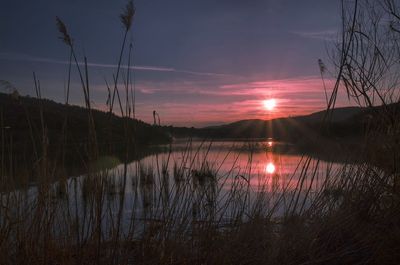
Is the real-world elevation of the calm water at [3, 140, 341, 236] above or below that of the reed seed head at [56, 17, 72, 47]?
below

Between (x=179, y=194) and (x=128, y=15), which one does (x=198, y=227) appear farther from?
(x=128, y=15)

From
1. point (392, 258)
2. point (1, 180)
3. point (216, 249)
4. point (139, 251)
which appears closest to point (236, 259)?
point (216, 249)

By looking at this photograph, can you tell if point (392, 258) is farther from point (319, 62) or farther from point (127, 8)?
point (127, 8)

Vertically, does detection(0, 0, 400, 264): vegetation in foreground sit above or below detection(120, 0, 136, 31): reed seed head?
below

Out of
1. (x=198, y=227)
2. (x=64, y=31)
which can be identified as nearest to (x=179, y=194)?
(x=198, y=227)

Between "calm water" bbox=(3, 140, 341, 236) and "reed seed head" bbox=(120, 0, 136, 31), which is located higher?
"reed seed head" bbox=(120, 0, 136, 31)

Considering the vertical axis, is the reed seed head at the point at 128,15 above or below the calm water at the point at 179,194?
above

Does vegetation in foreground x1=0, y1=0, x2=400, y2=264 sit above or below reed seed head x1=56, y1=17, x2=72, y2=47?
below

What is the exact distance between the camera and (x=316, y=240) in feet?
8.52

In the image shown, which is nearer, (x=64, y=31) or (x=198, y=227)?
(x=64, y=31)

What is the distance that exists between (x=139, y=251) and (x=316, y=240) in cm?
117

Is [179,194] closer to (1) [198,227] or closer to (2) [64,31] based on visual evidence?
(1) [198,227]

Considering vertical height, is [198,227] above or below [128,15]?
below

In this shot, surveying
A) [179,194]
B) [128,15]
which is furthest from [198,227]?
[128,15]
